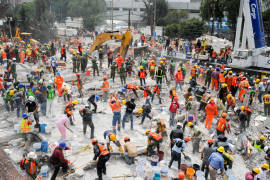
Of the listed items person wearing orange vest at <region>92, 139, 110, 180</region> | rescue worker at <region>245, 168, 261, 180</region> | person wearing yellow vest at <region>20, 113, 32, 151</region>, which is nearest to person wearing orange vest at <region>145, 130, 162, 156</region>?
person wearing orange vest at <region>92, 139, 110, 180</region>

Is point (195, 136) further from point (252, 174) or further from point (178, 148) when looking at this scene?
point (252, 174)

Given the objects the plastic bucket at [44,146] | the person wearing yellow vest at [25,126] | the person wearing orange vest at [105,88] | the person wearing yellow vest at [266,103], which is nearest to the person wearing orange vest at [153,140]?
the plastic bucket at [44,146]

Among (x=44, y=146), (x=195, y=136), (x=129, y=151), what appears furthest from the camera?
(x=195, y=136)

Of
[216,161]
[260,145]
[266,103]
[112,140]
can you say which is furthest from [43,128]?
[266,103]

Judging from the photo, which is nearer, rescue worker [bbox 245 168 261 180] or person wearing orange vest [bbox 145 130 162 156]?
rescue worker [bbox 245 168 261 180]

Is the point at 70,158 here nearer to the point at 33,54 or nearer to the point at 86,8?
the point at 33,54

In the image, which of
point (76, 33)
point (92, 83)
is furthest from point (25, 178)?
point (76, 33)

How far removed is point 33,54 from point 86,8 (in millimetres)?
40662

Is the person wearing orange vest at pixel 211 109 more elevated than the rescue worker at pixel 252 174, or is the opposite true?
the person wearing orange vest at pixel 211 109

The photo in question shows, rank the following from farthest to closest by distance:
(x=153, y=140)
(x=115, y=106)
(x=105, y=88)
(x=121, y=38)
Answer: (x=121, y=38)
(x=105, y=88)
(x=115, y=106)
(x=153, y=140)

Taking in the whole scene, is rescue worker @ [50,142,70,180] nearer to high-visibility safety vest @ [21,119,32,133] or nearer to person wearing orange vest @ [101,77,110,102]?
high-visibility safety vest @ [21,119,32,133]

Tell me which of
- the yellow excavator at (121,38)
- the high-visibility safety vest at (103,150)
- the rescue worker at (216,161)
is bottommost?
the rescue worker at (216,161)

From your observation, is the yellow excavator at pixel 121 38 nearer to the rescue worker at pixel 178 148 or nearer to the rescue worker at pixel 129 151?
the rescue worker at pixel 129 151

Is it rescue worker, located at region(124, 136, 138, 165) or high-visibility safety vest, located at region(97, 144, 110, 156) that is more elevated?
high-visibility safety vest, located at region(97, 144, 110, 156)
